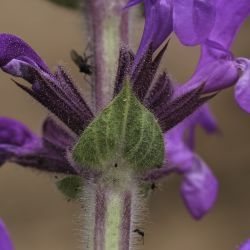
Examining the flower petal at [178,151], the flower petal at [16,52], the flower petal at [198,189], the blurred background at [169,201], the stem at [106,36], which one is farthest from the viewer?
the blurred background at [169,201]

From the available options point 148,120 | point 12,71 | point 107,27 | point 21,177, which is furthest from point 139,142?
point 21,177

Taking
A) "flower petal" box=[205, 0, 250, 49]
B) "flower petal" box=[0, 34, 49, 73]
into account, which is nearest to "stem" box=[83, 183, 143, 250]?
"flower petal" box=[0, 34, 49, 73]

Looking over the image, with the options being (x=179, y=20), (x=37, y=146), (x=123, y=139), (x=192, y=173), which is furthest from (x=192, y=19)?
(x=192, y=173)

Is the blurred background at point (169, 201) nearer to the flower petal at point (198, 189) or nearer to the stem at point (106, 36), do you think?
the flower petal at point (198, 189)

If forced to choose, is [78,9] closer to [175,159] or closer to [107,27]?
[107,27]

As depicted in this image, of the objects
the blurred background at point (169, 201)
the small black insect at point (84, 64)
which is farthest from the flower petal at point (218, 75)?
the blurred background at point (169, 201)

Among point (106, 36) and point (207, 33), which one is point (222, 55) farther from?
point (106, 36)
